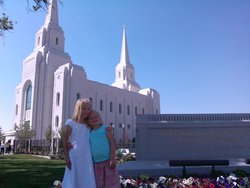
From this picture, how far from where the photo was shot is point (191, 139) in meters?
14.7

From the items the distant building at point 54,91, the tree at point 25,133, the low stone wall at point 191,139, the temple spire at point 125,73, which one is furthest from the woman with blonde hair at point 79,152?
the temple spire at point 125,73

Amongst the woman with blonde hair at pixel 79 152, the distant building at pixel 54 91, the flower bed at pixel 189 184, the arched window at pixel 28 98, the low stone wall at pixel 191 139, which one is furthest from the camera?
the arched window at pixel 28 98

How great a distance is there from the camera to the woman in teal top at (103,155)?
4234 mm

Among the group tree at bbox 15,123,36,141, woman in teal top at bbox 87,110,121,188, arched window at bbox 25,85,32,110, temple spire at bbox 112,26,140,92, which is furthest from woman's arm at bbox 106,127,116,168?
temple spire at bbox 112,26,140,92

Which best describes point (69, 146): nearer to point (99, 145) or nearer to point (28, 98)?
point (99, 145)

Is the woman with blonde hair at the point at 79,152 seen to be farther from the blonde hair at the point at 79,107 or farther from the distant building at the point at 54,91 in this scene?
the distant building at the point at 54,91

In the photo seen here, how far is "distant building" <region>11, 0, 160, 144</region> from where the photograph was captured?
4684 cm

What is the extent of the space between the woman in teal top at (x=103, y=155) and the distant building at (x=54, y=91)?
41.7 metres

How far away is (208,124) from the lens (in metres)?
14.9

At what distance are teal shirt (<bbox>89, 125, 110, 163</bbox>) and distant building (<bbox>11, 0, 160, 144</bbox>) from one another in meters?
41.7

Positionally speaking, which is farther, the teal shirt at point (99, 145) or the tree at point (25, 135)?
the tree at point (25, 135)

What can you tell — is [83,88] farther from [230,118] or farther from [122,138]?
[230,118]

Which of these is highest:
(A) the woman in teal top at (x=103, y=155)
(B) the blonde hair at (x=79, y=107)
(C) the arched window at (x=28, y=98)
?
(C) the arched window at (x=28, y=98)

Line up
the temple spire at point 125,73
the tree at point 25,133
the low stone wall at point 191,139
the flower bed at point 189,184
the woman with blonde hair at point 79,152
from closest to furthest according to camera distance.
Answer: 1. the woman with blonde hair at point 79,152
2. the flower bed at point 189,184
3. the low stone wall at point 191,139
4. the tree at point 25,133
5. the temple spire at point 125,73
